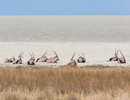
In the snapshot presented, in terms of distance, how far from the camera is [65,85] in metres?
9.76

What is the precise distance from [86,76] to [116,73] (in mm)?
1112

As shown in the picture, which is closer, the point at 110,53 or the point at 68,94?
the point at 68,94

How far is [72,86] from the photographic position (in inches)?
380

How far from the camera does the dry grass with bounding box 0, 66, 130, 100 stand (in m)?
8.50

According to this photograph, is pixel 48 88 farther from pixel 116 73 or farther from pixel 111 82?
pixel 116 73

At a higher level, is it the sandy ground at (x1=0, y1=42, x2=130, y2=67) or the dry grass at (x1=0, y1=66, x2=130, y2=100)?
the sandy ground at (x1=0, y1=42, x2=130, y2=67)

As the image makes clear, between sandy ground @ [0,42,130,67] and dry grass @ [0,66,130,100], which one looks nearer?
dry grass @ [0,66,130,100]

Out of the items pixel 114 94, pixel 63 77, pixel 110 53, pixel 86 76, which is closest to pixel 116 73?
pixel 86 76

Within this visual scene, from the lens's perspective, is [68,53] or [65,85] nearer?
[65,85]

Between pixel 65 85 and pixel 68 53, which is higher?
pixel 68 53

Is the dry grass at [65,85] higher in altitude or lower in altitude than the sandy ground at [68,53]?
lower

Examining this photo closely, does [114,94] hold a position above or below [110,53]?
below

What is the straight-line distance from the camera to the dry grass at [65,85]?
8500 millimetres

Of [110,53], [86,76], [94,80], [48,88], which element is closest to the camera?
[48,88]
